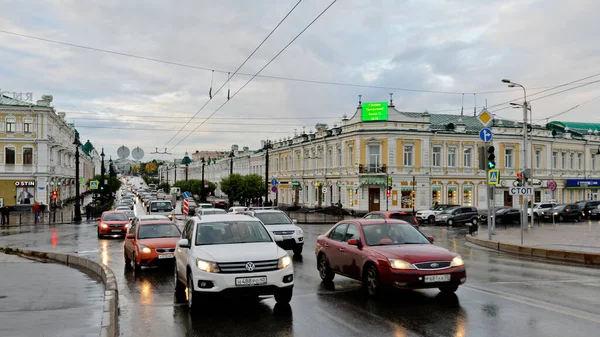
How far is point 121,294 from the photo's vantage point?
1165cm

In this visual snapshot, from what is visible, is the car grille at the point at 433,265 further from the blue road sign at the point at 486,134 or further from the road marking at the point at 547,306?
the blue road sign at the point at 486,134

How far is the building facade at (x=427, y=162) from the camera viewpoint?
53281 mm

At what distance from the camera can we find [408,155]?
54.1 metres

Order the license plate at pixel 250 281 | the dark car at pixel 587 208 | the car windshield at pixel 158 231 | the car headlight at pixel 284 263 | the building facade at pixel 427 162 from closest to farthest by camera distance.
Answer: the license plate at pixel 250 281 < the car headlight at pixel 284 263 < the car windshield at pixel 158 231 < the dark car at pixel 587 208 < the building facade at pixel 427 162

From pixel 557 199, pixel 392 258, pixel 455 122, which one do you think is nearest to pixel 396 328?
pixel 392 258

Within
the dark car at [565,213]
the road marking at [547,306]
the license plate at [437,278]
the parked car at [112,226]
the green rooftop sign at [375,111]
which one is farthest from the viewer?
the green rooftop sign at [375,111]

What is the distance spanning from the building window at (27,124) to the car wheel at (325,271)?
57436mm

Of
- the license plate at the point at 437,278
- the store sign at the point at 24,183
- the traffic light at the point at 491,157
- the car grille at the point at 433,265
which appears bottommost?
the license plate at the point at 437,278

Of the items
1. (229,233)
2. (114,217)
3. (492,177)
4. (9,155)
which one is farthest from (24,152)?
(229,233)

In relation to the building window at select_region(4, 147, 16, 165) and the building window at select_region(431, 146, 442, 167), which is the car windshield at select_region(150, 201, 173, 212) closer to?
the building window at select_region(4, 147, 16, 165)

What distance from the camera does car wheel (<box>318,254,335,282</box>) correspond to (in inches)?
491

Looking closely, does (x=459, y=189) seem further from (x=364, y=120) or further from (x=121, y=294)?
(x=121, y=294)

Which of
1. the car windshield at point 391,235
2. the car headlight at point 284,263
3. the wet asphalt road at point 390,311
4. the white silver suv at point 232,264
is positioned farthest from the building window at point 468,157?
the car headlight at point 284,263

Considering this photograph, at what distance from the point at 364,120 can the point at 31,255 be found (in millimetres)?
37535
